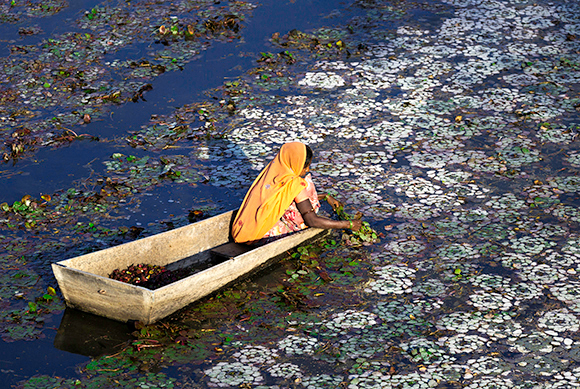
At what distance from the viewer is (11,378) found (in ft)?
17.2

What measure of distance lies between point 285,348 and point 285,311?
60cm

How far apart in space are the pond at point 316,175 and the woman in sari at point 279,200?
0.48 meters

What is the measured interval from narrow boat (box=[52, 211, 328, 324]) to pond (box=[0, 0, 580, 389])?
0.68ft

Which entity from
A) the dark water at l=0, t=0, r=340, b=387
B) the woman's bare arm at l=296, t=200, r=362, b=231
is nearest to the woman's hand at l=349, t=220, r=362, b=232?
the woman's bare arm at l=296, t=200, r=362, b=231

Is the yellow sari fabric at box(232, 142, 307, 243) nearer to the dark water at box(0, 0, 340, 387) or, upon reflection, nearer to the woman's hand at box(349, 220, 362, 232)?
the woman's hand at box(349, 220, 362, 232)

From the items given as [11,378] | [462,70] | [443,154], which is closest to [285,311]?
[11,378]

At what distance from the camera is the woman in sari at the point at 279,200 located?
21.4ft

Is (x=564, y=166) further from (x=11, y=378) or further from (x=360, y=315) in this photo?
(x=11, y=378)

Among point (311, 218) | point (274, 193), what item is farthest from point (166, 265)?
point (311, 218)

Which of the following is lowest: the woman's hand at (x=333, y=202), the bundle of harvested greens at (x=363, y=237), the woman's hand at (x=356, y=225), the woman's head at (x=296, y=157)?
the bundle of harvested greens at (x=363, y=237)

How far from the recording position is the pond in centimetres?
550

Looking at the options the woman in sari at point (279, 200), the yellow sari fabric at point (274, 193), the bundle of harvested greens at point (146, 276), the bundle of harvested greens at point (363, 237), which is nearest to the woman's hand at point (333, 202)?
the bundle of harvested greens at point (363, 237)

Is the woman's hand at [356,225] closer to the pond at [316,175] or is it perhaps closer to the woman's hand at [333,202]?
the pond at [316,175]

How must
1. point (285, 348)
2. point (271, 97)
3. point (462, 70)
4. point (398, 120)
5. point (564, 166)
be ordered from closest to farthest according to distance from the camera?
point (285, 348)
point (564, 166)
point (398, 120)
point (271, 97)
point (462, 70)
